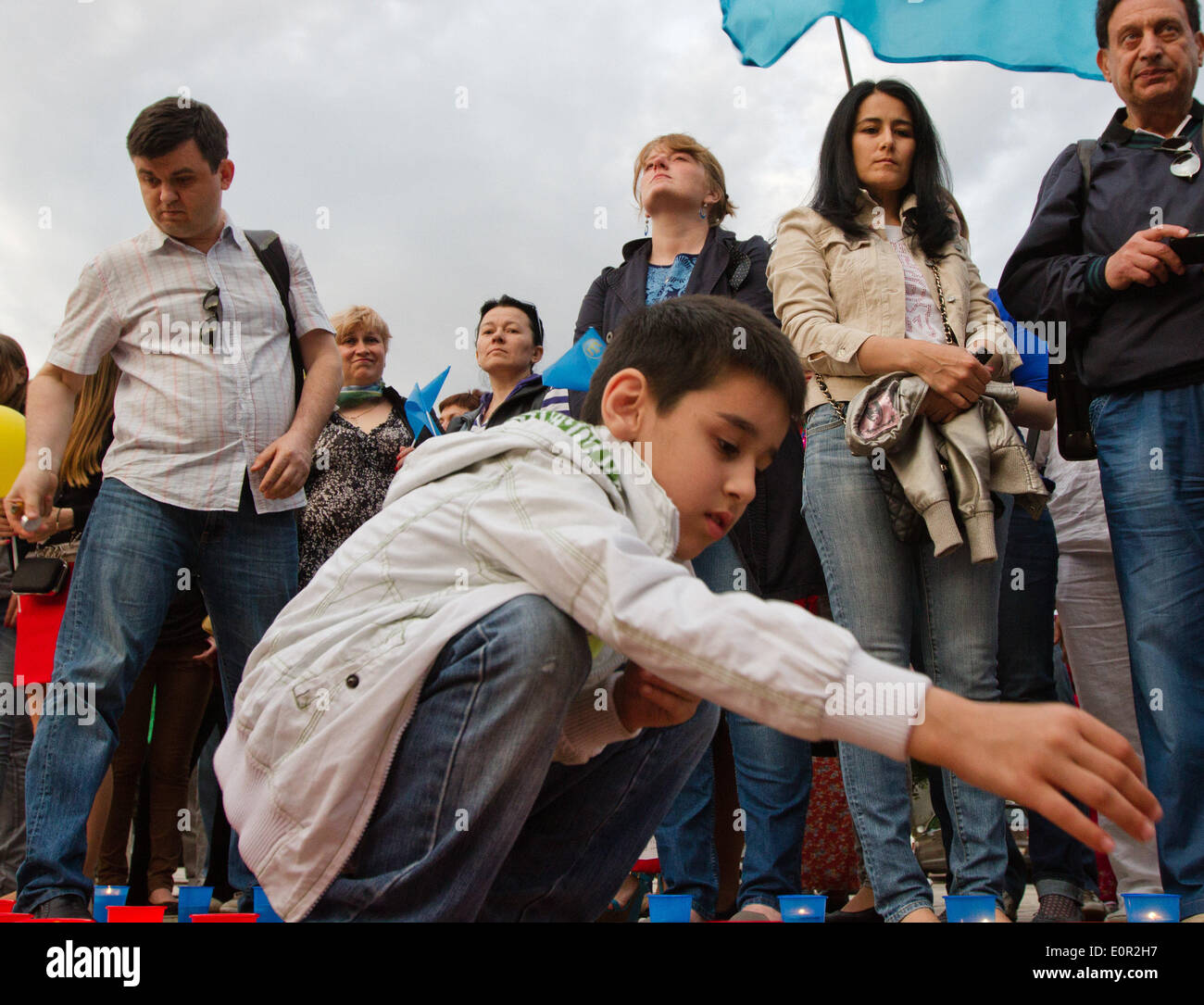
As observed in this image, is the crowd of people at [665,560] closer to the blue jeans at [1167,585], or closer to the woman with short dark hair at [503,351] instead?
the blue jeans at [1167,585]

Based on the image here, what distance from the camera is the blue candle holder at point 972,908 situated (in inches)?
89.0

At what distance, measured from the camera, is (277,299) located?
10.4ft

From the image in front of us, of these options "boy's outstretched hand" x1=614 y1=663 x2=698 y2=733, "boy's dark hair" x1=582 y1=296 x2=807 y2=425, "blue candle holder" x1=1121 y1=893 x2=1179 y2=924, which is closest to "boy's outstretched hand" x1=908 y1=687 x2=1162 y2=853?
"boy's outstretched hand" x1=614 y1=663 x2=698 y2=733

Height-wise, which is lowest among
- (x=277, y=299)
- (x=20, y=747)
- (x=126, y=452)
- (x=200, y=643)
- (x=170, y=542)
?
(x=20, y=747)

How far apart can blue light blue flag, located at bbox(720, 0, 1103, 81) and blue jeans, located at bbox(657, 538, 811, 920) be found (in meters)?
2.66

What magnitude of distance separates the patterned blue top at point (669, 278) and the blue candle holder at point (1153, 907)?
6.87ft

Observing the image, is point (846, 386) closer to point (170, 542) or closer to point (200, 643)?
point (170, 542)

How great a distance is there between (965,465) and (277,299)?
6.56 ft

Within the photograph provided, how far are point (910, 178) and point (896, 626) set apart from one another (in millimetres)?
1393

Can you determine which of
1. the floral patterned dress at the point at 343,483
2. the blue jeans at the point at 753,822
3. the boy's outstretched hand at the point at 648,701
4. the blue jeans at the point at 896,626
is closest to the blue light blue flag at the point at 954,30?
the floral patterned dress at the point at 343,483

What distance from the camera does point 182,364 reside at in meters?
2.90

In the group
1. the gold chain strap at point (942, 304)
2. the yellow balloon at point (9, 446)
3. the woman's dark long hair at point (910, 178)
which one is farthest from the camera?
the yellow balloon at point (9, 446)

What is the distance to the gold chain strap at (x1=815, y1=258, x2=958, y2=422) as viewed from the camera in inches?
109
